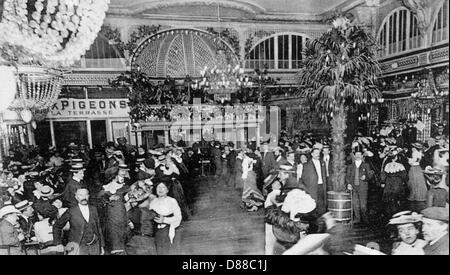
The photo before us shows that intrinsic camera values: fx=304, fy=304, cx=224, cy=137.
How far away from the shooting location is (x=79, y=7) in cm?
297

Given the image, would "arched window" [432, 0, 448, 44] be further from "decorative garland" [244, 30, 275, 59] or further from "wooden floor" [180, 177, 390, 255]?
"wooden floor" [180, 177, 390, 255]

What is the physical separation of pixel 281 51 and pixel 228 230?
2.07m

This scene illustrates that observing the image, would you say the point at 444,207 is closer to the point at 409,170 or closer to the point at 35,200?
the point at 409,170

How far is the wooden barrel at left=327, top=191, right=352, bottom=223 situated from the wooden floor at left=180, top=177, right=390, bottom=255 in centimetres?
9

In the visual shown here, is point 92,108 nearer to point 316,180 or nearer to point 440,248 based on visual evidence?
point 316,180

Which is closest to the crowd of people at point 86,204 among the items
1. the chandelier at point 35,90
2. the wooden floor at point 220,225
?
the wooden floor at point 220,225

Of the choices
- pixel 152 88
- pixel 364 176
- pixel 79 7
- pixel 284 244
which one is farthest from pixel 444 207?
pixel 79 7

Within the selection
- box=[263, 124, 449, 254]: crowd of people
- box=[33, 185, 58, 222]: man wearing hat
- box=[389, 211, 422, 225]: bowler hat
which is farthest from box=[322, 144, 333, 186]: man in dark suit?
box=[33, 185, 58, 222]: man wearing hat

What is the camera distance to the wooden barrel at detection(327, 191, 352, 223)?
3.34 meters

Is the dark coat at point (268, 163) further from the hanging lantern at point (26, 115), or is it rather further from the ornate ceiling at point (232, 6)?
the hanging lantern at point (26, 115)

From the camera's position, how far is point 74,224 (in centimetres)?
299

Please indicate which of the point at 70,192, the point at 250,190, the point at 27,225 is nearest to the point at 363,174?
the point at 250,190

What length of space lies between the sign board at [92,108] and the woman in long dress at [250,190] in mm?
1460

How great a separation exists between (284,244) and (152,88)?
86.3 inches
